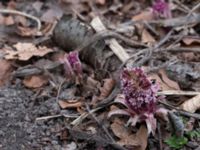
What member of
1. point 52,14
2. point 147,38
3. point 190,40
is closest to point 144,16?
point 147,38

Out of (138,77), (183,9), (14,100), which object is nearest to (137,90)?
(138,77)

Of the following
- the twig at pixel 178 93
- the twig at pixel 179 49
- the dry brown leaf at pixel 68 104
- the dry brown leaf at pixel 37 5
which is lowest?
the dry brown leaf at pixel 68 104

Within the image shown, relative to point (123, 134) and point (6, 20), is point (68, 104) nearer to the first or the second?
point (123, 134)

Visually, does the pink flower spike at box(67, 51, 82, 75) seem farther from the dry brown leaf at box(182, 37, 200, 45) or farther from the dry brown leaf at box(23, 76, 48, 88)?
the dry brown leaf at box(182, 37, 200, 45)

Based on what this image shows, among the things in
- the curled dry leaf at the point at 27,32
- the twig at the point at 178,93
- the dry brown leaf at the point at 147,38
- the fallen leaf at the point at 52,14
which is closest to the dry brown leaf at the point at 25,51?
the curled dry leaf at the point at 27,32

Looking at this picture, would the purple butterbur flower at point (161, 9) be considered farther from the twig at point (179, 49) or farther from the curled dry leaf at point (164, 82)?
the curled dry leaf at point (164, 82)

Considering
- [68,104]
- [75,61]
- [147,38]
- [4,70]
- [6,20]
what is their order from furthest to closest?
[6,20], [147,38], [4,70], [75,61], [68,104]

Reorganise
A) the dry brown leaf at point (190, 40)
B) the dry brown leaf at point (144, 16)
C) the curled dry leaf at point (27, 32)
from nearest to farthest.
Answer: the dry brown leaf at point (190, 40) → the curled dry leaf at point (27, 32) → the dry brown leaf at point (144, 16)
